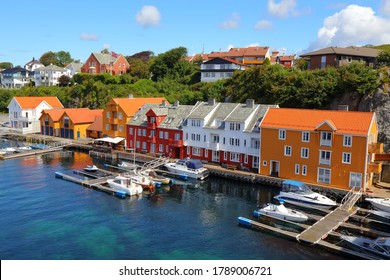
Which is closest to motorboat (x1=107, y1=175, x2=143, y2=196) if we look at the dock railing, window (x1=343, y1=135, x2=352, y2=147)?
the dock railing

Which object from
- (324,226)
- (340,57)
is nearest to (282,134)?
(324,226)

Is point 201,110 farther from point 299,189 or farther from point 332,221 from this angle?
point 332,221

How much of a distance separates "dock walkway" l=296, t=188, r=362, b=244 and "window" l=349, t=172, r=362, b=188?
83 cm

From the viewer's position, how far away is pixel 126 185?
4391cm

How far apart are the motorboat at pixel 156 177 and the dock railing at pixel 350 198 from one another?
2058cm

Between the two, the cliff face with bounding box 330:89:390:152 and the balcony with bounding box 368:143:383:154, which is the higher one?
the cliff face with bounding box 330:89:390:152

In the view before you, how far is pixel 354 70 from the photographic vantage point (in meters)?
58.6

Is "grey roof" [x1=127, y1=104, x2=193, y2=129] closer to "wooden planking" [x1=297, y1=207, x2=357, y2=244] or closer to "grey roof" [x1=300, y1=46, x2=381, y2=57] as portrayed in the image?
"grey roof" [x1=300, y1=46, x2=381, y2=57]

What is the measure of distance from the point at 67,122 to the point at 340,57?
53.8 m

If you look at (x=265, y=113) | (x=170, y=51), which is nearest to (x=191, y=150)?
(x=265, y=113)

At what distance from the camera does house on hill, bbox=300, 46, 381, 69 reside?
223 feet

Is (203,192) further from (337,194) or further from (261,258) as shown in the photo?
(261,258)

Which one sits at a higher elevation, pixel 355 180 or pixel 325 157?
pixel 325 157

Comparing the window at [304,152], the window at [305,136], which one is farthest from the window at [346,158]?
the window at [305,136]
